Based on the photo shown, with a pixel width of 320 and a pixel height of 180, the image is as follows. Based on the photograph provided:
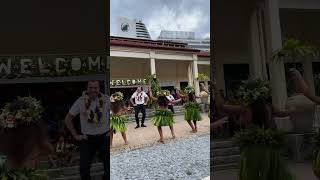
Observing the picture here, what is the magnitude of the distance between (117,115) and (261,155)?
1019 mm

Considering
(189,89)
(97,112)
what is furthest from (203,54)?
(97,112)

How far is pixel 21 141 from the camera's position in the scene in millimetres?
2623

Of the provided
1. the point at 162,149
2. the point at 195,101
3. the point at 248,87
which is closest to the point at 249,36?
the point at 248,87

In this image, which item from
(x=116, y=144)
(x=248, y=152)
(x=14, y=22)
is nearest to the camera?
(x=14, y=22)

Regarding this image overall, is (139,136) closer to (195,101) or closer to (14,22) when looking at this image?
(195,101)

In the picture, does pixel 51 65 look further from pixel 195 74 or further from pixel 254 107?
pixel 254 107

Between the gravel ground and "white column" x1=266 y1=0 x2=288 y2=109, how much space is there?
661mm

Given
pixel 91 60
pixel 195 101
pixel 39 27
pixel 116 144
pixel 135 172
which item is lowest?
pixel 135 172

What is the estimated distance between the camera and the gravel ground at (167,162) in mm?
2834

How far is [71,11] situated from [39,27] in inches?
8.6

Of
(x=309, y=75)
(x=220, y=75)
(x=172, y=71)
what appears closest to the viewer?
(x=172, y=71)

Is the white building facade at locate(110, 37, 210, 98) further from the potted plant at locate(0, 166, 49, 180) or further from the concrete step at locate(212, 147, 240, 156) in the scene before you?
the potted plant at locate(0, 166, 49, 180)

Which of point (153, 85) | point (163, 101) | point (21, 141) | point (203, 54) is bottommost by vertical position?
point (21, 141)

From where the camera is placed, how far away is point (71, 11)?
→ 270cm
